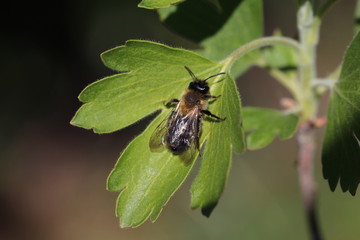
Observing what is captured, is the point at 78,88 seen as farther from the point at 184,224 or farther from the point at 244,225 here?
the point at 244,225

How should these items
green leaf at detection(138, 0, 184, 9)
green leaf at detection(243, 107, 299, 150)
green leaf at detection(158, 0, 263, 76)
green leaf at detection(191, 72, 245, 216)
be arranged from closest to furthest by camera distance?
green leaf at detection(138, 0, 184, 9)
green leaf at detection(191, 72, 245, 216)
green leaf at detection(243, 107, 299, 150)
green leaf at detection(158, 0, 263, 76)

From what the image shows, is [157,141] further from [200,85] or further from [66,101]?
[66,101]

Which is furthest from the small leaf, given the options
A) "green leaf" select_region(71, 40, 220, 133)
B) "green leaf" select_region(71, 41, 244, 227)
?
"green leaf" select_region(71, 40, 220, 133)

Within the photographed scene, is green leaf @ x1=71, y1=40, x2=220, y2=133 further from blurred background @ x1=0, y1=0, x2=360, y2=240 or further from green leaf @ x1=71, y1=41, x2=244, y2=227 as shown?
blurred background @ x1=0, y1=0, x2=360, y2=240

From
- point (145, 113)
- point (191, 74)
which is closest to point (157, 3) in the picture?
point (191, 74)

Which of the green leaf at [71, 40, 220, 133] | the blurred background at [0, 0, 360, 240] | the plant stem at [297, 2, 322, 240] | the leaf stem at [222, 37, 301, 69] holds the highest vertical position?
the green leaf at [71, 40, 220, 133]

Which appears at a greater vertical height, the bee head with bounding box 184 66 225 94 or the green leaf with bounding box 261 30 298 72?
the bee head with bounding box 184 66 225 94

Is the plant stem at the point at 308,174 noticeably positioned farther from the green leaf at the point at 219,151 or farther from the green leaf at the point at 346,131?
the green leaf at the point at 219,151
